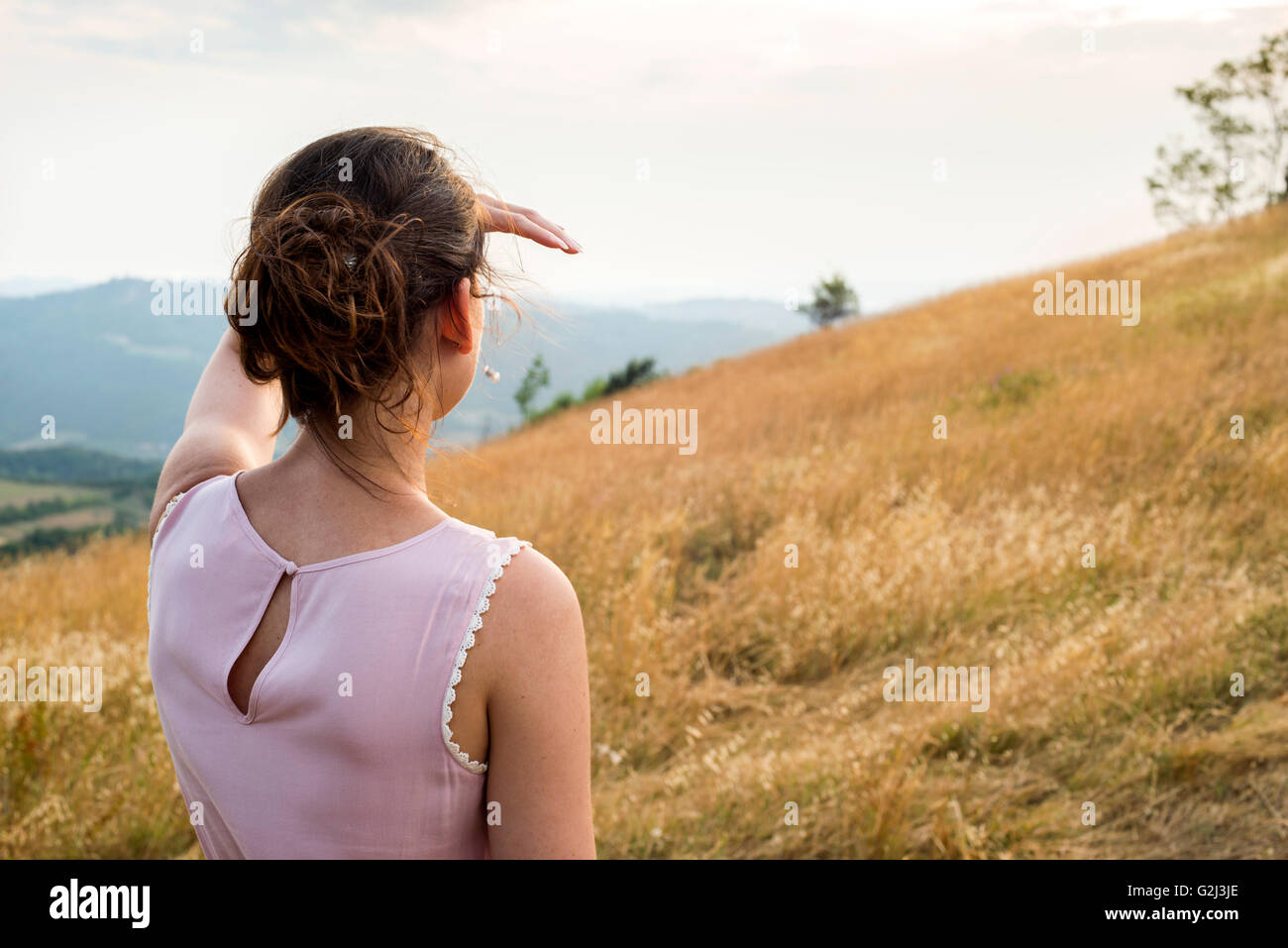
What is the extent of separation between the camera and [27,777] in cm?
342

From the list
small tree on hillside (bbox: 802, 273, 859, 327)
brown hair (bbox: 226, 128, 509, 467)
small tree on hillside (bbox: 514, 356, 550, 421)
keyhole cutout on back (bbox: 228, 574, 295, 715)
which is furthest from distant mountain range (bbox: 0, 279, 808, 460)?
keyhole cutout on back (bbox: 228, 574, 295, 715)

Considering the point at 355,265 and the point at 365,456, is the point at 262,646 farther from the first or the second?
the point at 355,265

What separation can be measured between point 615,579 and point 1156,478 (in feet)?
11.0

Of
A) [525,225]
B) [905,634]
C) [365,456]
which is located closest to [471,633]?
[365,456]

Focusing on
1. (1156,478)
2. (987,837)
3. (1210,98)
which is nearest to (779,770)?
(987,837)

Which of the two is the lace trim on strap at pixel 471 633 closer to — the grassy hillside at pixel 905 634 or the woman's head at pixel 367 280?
the woman's head at pixel 367 280

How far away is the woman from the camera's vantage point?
979 millimetres

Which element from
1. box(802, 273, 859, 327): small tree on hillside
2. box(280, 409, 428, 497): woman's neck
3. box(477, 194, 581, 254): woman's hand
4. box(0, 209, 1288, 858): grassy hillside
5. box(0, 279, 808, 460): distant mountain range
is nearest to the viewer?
box(280, 409, 428, 497): woman's neck

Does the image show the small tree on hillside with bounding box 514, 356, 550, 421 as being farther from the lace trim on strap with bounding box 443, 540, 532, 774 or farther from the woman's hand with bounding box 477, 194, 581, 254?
the lace trim on strap with bounding box 443, 540, 532, 774

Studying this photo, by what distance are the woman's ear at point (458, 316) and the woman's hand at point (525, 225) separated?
0.58ft

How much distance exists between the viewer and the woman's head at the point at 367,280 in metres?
1.06

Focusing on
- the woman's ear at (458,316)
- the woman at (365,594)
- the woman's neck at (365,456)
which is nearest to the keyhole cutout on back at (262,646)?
the woman at (365,594)

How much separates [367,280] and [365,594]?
1.20ft
